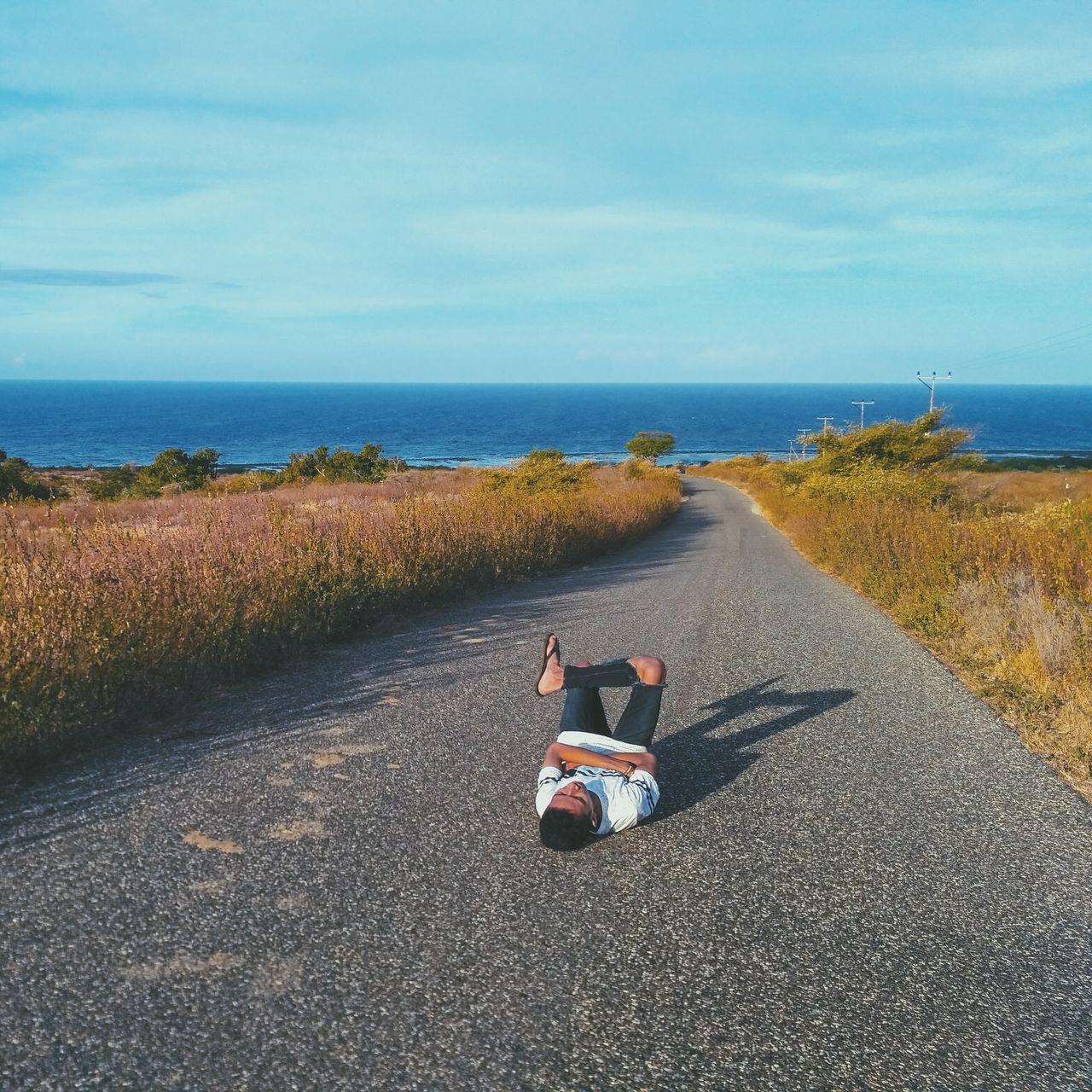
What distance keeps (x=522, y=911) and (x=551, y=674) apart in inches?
55.5

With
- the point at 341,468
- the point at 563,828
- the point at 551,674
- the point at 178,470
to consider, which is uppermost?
the point at 341,468

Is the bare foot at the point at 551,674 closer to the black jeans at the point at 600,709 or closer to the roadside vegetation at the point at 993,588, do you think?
the black jeans at the point at 600,709

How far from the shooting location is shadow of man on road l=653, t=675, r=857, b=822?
465 centimetres

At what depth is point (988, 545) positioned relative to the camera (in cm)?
1036

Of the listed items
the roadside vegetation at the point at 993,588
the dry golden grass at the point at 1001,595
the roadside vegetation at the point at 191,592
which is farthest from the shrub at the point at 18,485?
the dry golden grass at the point at 1001,595

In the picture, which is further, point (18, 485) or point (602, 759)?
point (18, 485)

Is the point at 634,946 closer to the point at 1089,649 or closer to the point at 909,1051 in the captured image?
the point at 909,1051

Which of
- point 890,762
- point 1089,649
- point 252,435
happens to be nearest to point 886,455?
point 1089,649

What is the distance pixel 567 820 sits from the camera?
3725 mm

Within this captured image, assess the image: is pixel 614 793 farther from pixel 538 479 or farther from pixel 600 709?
pixel 538 479

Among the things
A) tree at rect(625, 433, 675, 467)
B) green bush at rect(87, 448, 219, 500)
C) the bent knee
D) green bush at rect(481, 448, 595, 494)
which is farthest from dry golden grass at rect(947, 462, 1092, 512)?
tree at rect(625, 433, 675, 467)

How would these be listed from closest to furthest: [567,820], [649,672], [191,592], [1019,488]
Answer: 1. [567,820]
2. [649,672]
3. [191,592]
4. [1019,488]

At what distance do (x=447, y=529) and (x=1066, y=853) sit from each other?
9043mm

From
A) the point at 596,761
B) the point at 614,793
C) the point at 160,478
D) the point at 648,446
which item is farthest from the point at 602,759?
→ the point at 648,446
